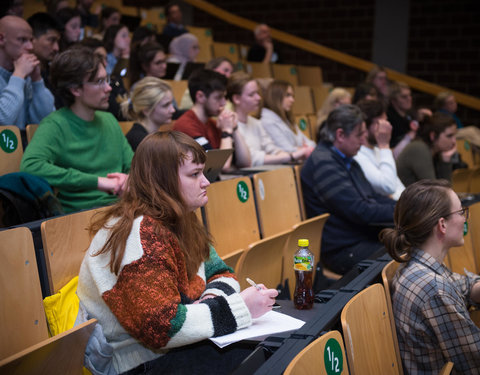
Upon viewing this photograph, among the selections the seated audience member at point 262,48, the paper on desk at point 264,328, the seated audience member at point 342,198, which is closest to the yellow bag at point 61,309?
the paper on desk at point 264,328

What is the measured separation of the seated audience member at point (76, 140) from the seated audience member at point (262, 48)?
4666mm

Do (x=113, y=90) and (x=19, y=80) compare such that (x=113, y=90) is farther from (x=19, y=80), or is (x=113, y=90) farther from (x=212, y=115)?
(x=19, y=80)

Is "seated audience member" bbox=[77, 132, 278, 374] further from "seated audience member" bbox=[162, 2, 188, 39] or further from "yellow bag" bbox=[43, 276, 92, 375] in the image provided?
"seated audience member" bbox=[162, 2, 188, 39]

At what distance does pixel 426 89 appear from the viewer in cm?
736

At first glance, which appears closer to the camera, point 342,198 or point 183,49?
point 342,198

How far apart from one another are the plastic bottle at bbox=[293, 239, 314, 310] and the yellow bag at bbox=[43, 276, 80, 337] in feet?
2.02

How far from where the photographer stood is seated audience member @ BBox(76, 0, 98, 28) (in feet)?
19.2

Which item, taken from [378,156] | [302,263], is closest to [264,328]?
[302,263]

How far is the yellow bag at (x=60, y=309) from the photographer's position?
1.59 m

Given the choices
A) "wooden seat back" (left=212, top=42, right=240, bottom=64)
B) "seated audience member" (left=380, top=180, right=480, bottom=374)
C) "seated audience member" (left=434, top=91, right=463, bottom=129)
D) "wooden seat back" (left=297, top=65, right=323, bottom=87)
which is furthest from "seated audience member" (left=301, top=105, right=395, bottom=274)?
"wooden seat back" (left=297, top=65, right=323, bottom=87)

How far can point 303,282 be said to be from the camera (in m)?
1.69

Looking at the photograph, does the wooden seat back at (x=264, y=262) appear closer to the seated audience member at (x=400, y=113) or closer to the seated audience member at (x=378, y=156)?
the seated audience member at (x=378, y=156)

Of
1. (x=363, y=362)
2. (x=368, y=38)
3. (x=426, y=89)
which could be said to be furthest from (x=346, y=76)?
(x=363, y=362)

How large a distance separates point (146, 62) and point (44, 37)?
0.84 metres
